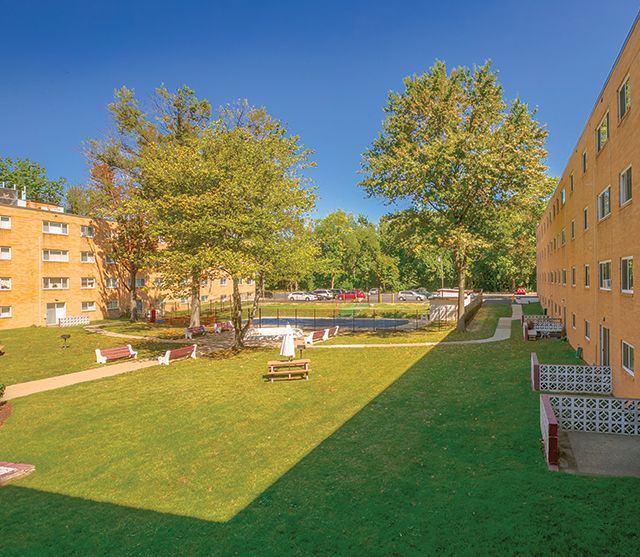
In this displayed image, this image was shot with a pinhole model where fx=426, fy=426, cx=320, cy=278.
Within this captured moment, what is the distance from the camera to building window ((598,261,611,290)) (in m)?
15.2

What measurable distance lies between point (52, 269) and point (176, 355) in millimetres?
26796

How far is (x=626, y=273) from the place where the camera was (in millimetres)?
12938

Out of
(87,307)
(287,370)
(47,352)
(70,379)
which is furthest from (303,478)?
(87,307)

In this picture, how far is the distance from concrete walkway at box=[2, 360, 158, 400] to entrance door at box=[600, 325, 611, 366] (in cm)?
2064

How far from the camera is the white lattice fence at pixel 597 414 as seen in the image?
1063cm

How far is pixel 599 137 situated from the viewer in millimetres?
16406

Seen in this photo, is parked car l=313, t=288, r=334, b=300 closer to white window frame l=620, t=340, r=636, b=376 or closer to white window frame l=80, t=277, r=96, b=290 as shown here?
white window frame l=80, t=277, r=96, b=290

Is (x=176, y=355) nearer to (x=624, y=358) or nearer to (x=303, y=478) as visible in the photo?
(x=303, y=478)

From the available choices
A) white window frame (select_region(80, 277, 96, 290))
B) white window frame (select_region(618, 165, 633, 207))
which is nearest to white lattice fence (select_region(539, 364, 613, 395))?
white window frame (select_region(618, 165, 633, 207))

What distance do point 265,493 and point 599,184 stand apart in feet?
53.1

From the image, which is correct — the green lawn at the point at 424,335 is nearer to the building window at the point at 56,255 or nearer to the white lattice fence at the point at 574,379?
the white lattice fence at the point at 574,379

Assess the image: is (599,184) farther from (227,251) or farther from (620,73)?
(227,251)

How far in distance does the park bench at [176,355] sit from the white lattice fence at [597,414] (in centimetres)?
1849

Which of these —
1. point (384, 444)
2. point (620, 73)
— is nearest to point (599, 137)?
point (620, 73)
